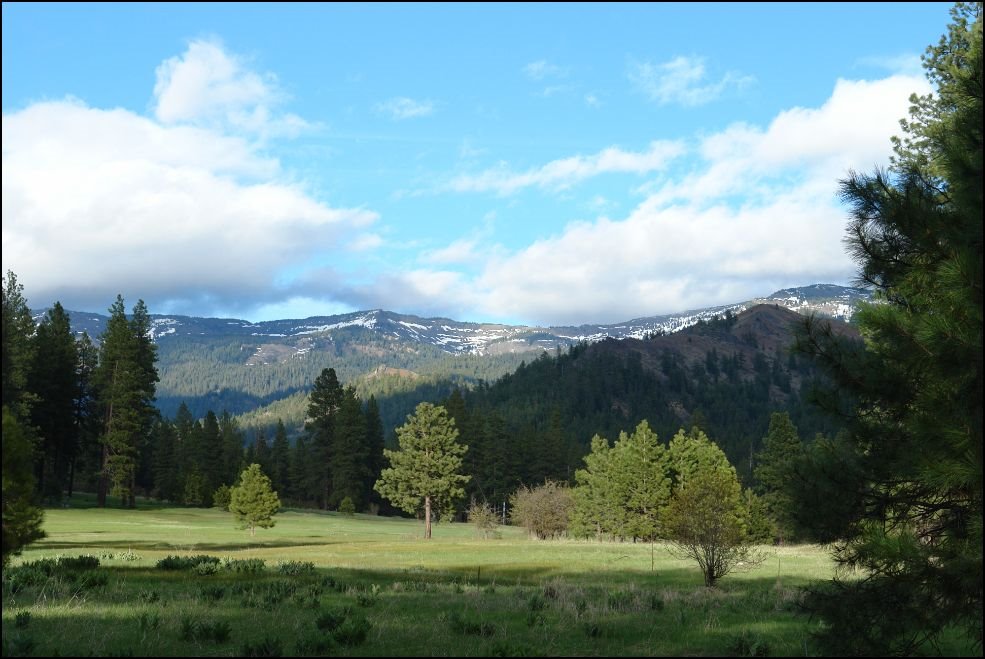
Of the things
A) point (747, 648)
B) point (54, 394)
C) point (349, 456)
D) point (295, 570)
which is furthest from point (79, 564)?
point (349, 456)

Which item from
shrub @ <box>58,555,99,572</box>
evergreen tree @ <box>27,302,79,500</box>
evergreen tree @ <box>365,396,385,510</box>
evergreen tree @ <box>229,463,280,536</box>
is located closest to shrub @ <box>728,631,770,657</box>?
shrub @ <box>58,555,99,572</box>

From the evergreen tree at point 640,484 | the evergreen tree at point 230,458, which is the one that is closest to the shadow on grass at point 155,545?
the evergreen tree at point 640,484

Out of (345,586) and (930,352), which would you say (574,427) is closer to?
(345,586)

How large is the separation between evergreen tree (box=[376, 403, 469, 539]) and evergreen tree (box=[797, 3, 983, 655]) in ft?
184

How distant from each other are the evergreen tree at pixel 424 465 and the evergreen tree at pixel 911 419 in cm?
5606

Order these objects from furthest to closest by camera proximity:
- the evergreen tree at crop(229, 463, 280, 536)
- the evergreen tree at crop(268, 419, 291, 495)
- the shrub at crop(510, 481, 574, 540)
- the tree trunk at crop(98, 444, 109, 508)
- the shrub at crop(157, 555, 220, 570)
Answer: the evergreen tree at crop(268, 419, 291, 495), the tree trunk at crop(98, 444, 109, 508), the shrub at crop(510, 481, 574, 540), the evergreen tree at crop(229, 463, 280, 536), the shrub at crop(157, 555, 220, 570)

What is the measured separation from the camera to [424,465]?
219 feet

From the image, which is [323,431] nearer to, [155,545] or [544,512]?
[544,512]

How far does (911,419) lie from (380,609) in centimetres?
1331

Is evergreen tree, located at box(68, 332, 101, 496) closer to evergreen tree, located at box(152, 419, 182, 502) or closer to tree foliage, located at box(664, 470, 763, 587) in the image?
evergreen tree, located at box(152, 419, 182, 502)

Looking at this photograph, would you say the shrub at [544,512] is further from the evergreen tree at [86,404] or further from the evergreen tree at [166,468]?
the evergreen tree at [166,468]

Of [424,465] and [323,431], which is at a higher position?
[323,431]

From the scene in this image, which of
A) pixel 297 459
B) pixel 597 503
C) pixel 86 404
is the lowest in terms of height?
pixel 597 503

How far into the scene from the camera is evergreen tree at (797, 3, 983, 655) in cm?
988
